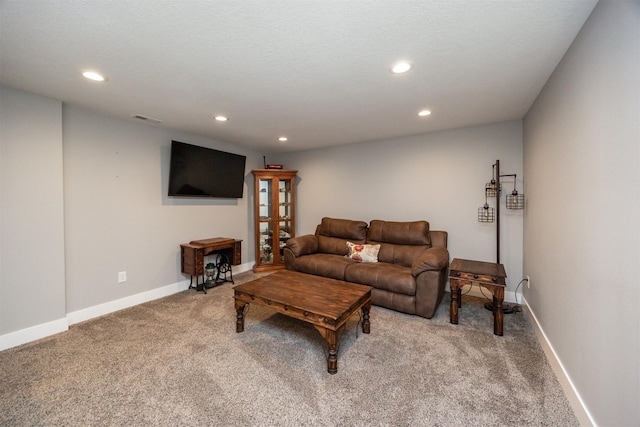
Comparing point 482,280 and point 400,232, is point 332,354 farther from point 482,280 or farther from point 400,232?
point 400,232

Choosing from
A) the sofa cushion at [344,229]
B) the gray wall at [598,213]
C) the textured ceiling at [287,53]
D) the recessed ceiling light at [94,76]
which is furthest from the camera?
the sofa cushion at [344,229]

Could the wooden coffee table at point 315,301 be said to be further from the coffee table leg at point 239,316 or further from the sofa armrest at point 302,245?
the sofa armrest at point 302,245

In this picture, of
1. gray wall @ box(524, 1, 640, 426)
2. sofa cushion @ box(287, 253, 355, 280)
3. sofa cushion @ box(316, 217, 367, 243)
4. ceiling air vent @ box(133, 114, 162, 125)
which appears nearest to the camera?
gray wall @ box(524, 1, 640, 426)

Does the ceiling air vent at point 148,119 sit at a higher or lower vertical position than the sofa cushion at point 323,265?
higher

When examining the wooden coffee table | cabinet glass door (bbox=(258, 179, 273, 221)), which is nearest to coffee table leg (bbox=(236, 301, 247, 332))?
the wooden coffee table

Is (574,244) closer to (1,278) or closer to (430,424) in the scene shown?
(430,424)

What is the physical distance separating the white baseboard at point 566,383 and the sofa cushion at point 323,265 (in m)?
1.97

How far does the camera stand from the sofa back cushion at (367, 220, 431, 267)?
3.44 metres

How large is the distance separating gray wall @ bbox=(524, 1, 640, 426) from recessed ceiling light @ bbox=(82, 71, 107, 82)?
319 centimetres

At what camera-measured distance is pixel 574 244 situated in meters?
1.60

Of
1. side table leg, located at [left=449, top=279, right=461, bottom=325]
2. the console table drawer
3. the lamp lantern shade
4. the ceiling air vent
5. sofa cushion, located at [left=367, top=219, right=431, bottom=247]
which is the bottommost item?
side table leg, located at [left=449, top=279, right=461, bottom=325]

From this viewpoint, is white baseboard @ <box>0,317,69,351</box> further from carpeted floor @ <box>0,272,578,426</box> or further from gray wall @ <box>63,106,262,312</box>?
gray wall @ <box>63,106,262,312</box>

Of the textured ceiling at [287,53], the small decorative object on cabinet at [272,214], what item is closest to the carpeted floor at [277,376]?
the small decorative object on cabinet at [272,214]

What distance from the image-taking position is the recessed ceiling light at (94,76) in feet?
6.49
